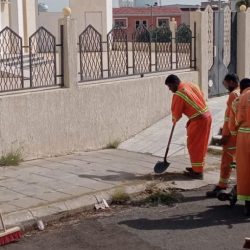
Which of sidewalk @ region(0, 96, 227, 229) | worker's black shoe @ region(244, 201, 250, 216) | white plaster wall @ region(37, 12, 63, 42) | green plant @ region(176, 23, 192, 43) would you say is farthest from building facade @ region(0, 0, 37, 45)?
worker's black shoe @ region(244, 201, 250, 216)

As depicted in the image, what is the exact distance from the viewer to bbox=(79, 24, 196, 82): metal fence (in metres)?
11.3

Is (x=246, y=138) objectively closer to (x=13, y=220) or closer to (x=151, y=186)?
(x=151, y=186)

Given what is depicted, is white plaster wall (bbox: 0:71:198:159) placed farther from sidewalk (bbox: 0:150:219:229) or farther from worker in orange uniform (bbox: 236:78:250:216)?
worker in orange uniform (bbox: 236:78:250:216)

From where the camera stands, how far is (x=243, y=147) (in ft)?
23.2

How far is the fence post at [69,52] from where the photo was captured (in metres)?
10.6

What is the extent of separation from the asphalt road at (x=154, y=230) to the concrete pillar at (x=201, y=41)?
Result: 6539 mm

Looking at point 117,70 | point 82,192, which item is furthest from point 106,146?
point 82,192

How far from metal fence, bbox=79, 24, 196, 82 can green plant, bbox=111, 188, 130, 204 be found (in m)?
3.45

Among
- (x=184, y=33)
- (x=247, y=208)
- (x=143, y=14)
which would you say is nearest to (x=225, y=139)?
(x=247, y=208)

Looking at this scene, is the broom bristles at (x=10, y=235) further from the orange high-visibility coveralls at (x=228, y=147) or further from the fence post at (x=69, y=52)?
the fence post at (x=69, y=52)

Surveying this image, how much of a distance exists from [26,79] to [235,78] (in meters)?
3.64

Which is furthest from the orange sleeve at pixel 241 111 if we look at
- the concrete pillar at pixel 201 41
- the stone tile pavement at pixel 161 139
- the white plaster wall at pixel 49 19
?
the white plaster wall at pixel 49 19

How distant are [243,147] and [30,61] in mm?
4303

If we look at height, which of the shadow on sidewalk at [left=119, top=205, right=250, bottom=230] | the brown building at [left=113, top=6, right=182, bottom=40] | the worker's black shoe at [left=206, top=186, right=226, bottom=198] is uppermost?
the brown building at [left=113, top=6, right=182, bottom=40]
